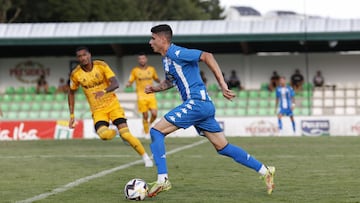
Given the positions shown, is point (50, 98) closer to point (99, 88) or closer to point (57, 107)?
point (57, 107)

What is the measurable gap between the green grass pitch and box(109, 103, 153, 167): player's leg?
1.24 feet

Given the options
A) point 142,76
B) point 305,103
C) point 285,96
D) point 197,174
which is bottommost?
point 197,174

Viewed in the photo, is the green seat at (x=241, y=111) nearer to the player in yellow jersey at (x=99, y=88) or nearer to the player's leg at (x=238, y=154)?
the player in yellow jersey at (x=99, y=88)

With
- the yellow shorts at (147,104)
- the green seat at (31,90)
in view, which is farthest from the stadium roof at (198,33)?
the yellow shorts at (147,104)

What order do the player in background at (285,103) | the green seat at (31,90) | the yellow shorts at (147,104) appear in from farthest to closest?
the green seat at (31,90) < the player in background at (285,103) < the yellow shorts at (147,104)

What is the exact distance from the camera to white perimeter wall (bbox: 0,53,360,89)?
35375mm

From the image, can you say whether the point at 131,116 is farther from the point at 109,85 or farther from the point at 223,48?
the point at 109,85

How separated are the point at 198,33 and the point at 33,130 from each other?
369 inches

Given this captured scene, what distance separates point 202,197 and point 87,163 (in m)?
5.72

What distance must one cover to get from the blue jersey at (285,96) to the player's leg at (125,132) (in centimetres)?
1432

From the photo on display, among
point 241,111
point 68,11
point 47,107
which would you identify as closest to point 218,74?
point 241,111

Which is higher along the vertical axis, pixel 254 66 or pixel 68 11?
pixel 68 11

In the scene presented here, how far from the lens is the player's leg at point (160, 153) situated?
368 inches

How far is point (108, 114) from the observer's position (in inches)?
563
